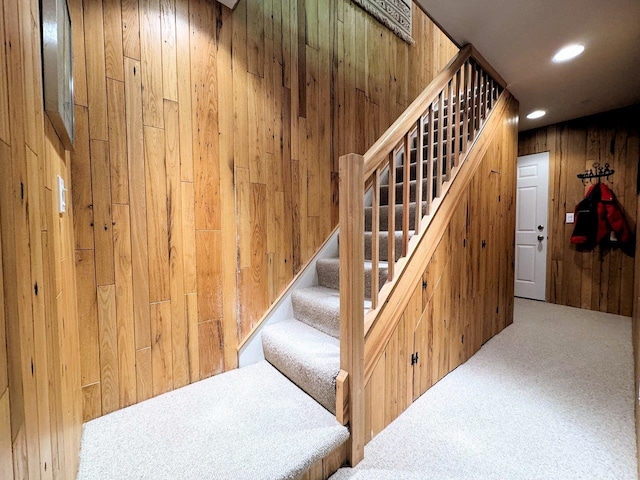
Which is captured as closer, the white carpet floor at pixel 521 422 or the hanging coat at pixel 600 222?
the white carpet floor at pixel 521 422

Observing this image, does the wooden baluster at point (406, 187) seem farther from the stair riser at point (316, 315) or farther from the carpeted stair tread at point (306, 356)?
the carpeted stair tread at point (306, 356)

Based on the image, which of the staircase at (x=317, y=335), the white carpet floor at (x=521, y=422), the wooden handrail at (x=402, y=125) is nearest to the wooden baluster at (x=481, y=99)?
the wooden handrail at (x=402, y=125)

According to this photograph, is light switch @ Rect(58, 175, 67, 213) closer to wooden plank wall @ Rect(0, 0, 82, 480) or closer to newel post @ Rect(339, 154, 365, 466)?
wooden plank wall @ Rect(0, 0, 82, 480)

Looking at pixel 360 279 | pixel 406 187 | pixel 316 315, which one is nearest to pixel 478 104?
pixel 406 187

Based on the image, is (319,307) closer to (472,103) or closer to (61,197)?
(61,197)

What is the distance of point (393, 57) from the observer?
2.78m

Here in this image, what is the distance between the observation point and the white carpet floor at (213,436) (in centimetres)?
105

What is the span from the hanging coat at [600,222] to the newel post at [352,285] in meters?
3.57

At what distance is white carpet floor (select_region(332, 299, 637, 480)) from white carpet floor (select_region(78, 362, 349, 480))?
10.5 inches

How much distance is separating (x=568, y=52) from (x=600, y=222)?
215cm

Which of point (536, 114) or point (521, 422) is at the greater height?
point (536, 114)

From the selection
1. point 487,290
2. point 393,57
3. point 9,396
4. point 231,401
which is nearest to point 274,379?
point 231,401

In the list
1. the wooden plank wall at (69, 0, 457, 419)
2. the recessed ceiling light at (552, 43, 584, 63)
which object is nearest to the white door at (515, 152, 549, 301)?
the recessed ceiling light at (552, 43, 584, 63)

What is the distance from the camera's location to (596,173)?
10.9 ft
